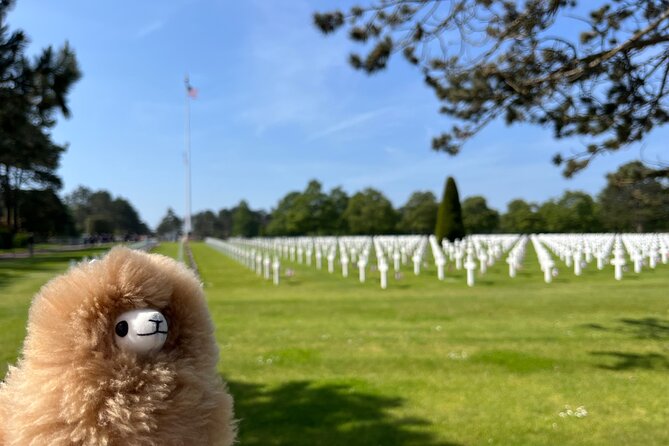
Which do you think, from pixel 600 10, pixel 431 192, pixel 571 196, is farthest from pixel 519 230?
pixel 600 10

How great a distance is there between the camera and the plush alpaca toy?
4.71 feet

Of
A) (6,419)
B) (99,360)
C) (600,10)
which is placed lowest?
(6,419)

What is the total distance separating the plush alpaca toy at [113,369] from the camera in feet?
4.71

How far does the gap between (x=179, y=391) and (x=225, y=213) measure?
120441 mm

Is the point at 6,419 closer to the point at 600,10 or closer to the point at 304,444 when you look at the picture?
the point at 304,444

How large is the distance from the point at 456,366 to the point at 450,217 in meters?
25.7

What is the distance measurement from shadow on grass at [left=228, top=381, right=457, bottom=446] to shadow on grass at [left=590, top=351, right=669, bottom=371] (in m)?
2.96

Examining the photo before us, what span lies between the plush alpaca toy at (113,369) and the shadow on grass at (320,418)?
2367mm

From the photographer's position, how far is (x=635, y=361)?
5797 millimetres

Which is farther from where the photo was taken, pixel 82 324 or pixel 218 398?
pixel 218 398

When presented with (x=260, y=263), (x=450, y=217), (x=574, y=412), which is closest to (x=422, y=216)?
(x=450, y=217)

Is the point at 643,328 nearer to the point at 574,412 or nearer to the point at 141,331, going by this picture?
the point at 574,412

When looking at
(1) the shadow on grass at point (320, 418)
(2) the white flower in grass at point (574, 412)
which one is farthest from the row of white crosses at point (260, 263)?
(2) the white flower in grass at point (574, 412)

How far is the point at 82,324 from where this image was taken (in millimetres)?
1493
